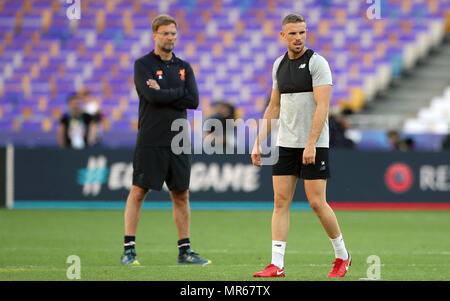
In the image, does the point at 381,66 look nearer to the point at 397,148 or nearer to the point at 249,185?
the point at 397,148

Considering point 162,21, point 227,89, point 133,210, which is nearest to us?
point 162,21

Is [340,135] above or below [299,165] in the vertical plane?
above

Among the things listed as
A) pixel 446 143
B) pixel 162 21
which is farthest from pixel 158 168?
pixel 446 143

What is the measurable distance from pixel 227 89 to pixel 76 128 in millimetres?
6570

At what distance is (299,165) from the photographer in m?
7.61

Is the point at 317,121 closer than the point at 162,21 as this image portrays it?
Yes

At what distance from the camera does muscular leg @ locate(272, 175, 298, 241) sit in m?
7.59

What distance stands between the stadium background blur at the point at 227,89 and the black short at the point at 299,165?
946 cm

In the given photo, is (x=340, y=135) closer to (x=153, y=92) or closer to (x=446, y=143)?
(x=446, y=143)

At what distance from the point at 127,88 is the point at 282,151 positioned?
16.3 meters

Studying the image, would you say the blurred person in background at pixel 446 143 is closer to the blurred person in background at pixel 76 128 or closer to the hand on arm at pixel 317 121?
the blurred person in background at pixel 76 128

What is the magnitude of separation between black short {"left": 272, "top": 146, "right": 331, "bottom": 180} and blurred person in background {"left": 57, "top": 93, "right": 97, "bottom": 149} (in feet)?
34.7
